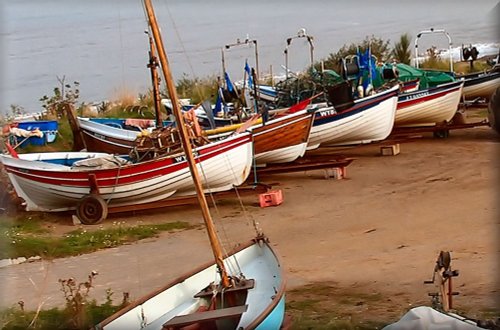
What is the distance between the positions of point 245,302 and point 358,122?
7.28 m

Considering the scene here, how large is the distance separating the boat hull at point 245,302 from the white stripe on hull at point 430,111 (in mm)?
7612

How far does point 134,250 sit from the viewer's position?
7660mm

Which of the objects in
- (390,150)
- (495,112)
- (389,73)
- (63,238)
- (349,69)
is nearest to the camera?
(495,112)

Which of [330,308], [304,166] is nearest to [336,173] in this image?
[304,166]

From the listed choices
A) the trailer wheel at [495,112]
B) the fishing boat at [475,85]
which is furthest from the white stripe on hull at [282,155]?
the trailer wheel at [495,112]

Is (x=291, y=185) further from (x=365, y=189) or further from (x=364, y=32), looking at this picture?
(x=364, y=32)

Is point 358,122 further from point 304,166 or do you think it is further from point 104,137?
point 104,137

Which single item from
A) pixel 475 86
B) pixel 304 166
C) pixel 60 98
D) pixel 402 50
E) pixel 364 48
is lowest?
pixel 304 166

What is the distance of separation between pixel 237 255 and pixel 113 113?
988cm

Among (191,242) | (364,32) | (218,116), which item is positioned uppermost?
(364,32)

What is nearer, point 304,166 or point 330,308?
point 330,308

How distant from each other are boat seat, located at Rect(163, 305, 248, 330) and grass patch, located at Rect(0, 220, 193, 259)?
3506 millimetres

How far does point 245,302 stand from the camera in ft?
15.2

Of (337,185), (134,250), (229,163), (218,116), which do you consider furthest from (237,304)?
(218,116)
